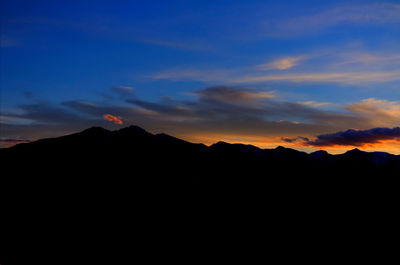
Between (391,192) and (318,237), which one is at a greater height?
(391,192)

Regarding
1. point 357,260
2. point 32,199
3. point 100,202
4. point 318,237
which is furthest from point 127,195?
point 357,260

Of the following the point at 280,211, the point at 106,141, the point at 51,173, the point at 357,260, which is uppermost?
the point at 106,141

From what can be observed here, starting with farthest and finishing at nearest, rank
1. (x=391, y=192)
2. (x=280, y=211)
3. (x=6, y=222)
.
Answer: (x=391, y=192), (x=280, y=211), (x=6, y=222)

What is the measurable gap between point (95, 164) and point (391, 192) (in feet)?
546

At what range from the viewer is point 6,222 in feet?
412

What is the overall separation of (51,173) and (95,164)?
69.2ft

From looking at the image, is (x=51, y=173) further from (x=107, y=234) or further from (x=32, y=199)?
(x=107, y=234)

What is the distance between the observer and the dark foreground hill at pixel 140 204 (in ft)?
364

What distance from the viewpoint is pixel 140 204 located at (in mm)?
137875

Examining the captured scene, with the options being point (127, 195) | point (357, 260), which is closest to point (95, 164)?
point (127, 195)

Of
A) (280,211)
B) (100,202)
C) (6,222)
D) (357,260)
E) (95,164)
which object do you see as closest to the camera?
(357,260)

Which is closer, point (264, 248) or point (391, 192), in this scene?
point (264, 248)

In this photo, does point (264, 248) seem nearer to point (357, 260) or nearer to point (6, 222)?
point (357, 260)

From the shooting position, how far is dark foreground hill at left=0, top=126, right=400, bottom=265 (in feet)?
364
